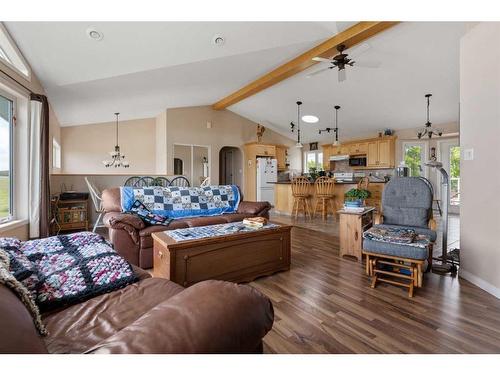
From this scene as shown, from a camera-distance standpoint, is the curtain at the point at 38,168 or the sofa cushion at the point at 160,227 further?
the curtain at the point at 38,168

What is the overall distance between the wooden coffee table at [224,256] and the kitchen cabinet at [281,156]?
588 centimetres

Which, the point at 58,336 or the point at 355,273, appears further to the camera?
the point at 355,273

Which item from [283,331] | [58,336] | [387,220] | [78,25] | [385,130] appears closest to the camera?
[58,336]

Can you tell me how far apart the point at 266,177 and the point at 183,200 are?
4.34 m

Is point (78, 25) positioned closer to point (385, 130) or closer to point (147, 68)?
point (147, 68)

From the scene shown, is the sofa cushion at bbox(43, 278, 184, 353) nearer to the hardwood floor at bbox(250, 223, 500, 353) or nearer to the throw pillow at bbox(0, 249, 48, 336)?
the throw pillow at bbox(0, 249, 48, 336)

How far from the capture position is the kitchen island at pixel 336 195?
596cm

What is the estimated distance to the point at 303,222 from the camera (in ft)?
17.7

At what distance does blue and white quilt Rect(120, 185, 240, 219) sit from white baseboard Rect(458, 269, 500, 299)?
2749 millimetres

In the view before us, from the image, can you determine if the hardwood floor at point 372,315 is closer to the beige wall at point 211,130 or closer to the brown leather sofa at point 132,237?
the brown leather sofa at point 132,237

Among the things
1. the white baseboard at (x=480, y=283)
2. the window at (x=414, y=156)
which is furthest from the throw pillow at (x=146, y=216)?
the window at (x=414, y=156)
